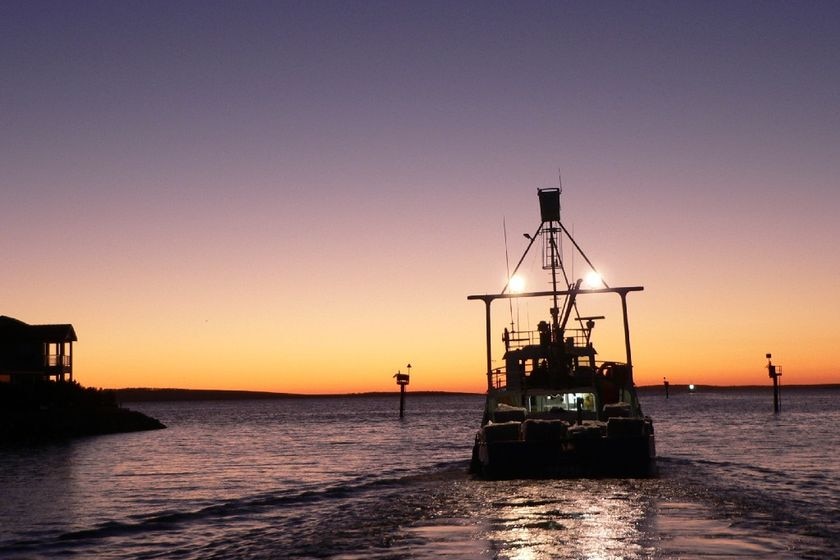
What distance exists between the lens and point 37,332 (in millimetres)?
78125

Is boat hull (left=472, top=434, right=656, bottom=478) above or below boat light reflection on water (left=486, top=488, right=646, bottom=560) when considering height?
above

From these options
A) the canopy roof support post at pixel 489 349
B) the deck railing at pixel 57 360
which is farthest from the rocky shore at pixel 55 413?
the canopy roof support post at pixel 489 349

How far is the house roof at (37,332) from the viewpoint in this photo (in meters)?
77.2

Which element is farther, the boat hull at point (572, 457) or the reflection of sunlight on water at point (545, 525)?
the boat hull at point (572, 457)

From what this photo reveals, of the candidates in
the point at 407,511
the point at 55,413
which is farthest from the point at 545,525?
the point at 55,413

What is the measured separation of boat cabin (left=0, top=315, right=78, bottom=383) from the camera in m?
77.1

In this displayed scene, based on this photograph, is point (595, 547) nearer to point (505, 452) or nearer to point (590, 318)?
point (505, 452)

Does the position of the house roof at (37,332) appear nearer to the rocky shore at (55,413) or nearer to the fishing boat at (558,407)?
the rocky shore at (55,413)

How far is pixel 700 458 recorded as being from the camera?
4962cm

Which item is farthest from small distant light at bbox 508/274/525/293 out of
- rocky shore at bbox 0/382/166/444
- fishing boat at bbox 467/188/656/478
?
rocky shore at bbox 0/382/166/444

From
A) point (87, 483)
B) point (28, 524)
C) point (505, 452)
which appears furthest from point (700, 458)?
point (28, 524)

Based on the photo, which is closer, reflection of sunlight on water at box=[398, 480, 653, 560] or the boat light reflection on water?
the boat light reflection on water

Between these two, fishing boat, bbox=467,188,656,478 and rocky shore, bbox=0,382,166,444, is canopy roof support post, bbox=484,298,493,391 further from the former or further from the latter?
rocky shore, bbox=0,382,166,444

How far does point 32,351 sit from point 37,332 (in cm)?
201
